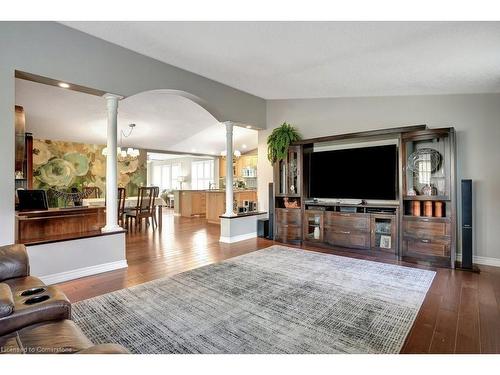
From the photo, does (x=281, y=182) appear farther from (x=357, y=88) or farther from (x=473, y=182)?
(x=473, y=182)

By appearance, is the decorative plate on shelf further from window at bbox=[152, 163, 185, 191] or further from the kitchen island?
window at bbox=[152, 163, 185, 191]

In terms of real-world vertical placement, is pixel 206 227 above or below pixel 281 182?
below

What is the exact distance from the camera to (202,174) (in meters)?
12.9

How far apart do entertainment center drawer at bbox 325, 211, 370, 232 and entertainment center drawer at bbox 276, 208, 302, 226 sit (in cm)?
56

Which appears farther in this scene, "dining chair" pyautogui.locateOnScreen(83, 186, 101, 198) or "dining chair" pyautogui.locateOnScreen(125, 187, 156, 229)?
"dining chair" pyautogui.locateOnScreen(83, 186, 101, 198)

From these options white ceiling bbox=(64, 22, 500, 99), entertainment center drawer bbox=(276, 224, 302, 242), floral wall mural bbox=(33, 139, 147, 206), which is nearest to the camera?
white ceiling bbox=(64, 22, 500, 99)

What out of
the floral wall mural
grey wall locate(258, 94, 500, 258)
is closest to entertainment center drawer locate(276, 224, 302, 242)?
grey wall locate(258, 94, 500, 258)

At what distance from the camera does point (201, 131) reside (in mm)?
8648

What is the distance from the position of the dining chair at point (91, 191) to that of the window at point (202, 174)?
15.9 feet

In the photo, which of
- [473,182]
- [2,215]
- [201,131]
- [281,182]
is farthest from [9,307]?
[201,131]

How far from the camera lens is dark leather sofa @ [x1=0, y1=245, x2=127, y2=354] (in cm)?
126

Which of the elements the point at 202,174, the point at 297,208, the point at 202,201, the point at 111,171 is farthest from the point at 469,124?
the point at 202,174

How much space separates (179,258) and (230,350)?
8.25 feet

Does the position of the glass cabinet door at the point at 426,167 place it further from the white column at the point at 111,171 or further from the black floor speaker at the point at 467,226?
the white column at the point at 111,171
